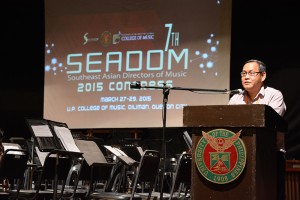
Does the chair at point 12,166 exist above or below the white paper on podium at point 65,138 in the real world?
below

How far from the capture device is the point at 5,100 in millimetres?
9172

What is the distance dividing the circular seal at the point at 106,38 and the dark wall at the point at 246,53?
1361 mm

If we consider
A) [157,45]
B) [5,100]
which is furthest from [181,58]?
[5,100]

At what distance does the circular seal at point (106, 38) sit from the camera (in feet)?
27.1

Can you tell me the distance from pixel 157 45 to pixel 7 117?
3.21 m

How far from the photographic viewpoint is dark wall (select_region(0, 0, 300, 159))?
23.9 feet

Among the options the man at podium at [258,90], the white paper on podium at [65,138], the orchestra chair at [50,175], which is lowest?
the orchestra chair at [50,175]

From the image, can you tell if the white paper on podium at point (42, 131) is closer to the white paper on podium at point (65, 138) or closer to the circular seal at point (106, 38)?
the white paper on podium at point (65, 138)

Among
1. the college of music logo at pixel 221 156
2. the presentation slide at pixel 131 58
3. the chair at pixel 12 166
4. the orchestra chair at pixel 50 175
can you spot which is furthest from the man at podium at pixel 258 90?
the presentation slide at pixel 131 58

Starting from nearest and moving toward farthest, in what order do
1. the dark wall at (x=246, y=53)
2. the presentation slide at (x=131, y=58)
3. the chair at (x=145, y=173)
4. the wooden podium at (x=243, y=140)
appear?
the wooden podium at (x=243, y=140)
the chair at (x=145, y=173)
the dark wall at (x=246, y=53)
the presentation slide at (x=131, y=58)

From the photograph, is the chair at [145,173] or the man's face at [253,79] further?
the chair at [145,173]

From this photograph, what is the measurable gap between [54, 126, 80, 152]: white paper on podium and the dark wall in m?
3.70

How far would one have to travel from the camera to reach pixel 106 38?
8297 millimetres

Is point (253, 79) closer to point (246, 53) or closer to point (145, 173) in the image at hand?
point (145, 173)
